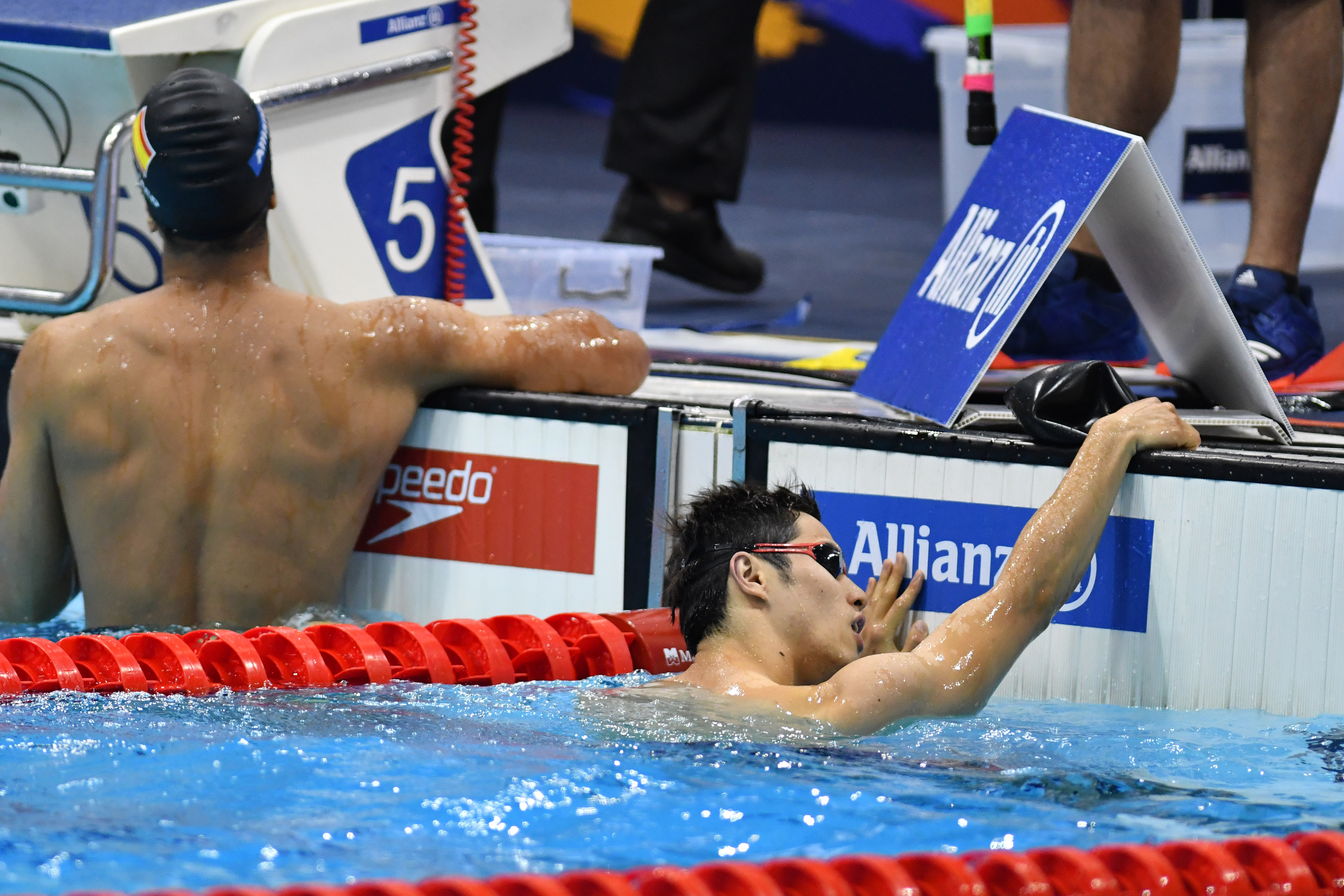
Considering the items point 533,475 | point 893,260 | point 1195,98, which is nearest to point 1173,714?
point 533,475

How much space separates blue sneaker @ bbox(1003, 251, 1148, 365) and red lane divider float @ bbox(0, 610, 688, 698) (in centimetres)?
118

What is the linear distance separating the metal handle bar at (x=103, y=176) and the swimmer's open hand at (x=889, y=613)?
1481mm

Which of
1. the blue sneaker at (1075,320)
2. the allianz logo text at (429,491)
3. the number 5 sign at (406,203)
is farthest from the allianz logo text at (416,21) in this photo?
the blue sneaker at (1075,320)

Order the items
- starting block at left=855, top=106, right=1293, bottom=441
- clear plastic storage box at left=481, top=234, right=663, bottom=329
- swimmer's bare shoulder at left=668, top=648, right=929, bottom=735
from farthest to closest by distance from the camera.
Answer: clear plastic storage box at left=481, top=234, right=663, bottom=329, starting block at left=855, top=106, right=1293, bottom=441, swimmer's bare shoulder at left=668, top=648, right=929, bottom=735

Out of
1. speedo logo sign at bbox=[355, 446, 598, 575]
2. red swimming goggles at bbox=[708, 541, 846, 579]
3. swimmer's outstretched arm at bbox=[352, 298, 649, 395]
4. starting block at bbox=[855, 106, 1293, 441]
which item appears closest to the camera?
red swimming goggles at bbox=[708, 541, 846, 579]

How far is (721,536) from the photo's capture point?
273 centimetres

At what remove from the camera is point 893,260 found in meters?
7.23

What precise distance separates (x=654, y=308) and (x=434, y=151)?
214 centimetres

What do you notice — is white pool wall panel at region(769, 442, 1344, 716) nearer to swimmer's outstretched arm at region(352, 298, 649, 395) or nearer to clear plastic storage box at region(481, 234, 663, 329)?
swimmer's outstretched arm at region(352, 298, 649, 395)

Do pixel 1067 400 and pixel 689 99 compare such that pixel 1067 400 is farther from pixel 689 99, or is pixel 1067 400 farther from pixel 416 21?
pixel 689 99

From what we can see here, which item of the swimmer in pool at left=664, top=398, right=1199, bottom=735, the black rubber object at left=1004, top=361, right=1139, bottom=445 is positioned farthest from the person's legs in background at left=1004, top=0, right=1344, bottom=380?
the swimmer in pool at left=664, top=398, right=1199, bottom=735

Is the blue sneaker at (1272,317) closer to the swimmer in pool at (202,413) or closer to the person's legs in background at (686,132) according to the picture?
the swimmer in pool at (202,413)

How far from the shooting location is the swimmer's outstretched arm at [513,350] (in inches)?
123

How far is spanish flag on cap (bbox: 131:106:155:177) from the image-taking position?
9.46 feet
